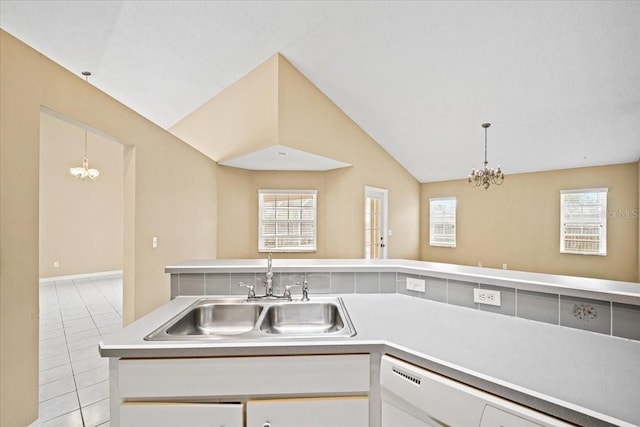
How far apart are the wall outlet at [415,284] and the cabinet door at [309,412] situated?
2.68ft

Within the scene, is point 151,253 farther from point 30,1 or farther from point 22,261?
point 30,1

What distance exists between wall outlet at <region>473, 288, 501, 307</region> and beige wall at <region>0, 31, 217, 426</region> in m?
2.64

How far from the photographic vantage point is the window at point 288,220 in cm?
569

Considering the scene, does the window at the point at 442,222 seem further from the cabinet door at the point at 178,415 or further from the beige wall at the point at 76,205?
the beige wall at the point at 76,205

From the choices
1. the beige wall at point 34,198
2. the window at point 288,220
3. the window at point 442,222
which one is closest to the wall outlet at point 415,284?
the beige wall at point 34,198

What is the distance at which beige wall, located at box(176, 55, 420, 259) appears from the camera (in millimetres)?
3746

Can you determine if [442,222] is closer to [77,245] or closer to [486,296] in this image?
[486,296]

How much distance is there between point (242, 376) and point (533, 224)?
21.6 ft

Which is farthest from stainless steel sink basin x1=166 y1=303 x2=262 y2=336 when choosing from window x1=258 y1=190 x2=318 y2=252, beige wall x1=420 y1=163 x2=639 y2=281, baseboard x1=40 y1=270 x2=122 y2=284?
baseboard x1=40 y1=270 x2=122 y2=284

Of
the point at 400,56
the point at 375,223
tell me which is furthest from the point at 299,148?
the point at 375,223

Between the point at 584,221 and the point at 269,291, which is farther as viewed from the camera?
the point at 584,221

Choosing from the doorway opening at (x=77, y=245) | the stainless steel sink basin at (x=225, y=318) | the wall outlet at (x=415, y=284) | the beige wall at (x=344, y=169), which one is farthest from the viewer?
the beige wall at (x=344, y=169)

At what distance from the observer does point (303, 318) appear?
170 cm

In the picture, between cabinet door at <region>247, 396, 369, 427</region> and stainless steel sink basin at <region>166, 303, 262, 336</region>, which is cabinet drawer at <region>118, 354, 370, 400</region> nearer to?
cabinet door at <region>247, 396, 369, 427</region>
